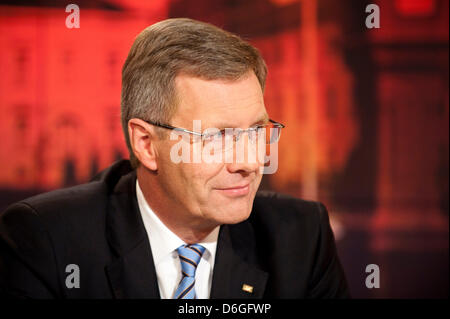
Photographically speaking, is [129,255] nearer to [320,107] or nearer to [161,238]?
[161,238]

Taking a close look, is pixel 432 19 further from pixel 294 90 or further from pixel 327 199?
pixel 327 199

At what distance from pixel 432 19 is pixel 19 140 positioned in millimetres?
2784

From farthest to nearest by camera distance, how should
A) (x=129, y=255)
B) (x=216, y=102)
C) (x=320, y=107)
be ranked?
1. (x=320, y=107)
2. (x=129, y=255)
3. (x=216, y=102)

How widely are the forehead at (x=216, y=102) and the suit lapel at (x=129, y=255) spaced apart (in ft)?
1.28

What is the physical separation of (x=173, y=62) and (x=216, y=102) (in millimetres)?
201

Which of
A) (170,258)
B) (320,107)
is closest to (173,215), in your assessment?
(170,258)

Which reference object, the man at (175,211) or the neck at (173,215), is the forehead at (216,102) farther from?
the neck at (173,215)

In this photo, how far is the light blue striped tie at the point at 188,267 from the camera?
1.66 meters

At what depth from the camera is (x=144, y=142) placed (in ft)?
5.60

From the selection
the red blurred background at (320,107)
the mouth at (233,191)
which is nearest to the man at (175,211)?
the mouth at (233,191)

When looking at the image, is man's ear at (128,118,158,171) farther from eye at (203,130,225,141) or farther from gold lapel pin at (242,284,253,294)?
gold lapel pin at (242,284,253,294)

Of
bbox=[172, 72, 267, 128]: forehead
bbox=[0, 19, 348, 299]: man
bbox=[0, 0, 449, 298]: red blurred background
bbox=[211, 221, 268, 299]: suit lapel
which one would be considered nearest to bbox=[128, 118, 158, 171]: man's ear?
bbox=[0, 19, 348, 299]: man

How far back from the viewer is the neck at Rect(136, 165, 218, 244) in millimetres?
1707

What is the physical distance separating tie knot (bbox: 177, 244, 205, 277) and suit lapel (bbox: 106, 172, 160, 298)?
99 mm
